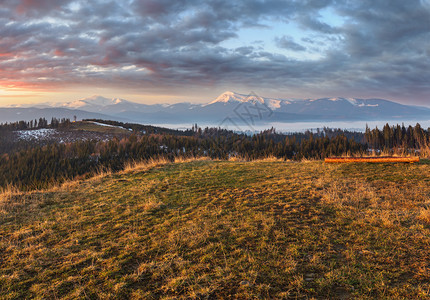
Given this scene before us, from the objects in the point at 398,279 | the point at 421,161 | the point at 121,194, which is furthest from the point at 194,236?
the point at 421,161

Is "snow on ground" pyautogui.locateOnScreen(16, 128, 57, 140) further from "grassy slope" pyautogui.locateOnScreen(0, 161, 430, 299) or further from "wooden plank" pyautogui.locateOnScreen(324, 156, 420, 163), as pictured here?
"wooden plank" pyautogui.locateOnScreen(324, 156, 420, 163)

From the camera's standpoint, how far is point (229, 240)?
5992 millimetres

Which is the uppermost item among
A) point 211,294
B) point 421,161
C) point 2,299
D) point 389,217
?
point 421,161

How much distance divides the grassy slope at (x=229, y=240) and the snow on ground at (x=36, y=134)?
301ft

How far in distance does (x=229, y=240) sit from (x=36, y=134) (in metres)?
106

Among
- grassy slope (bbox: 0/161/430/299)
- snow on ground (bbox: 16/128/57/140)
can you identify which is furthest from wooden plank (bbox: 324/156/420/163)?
snow on ground (bbox: 16/128/57/140)

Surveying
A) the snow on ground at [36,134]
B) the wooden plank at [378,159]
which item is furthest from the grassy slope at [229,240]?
the snow on ground at [36,134]

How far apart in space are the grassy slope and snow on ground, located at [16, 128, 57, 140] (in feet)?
301

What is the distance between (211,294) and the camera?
402 centimetres

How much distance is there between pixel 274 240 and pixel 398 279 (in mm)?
2424

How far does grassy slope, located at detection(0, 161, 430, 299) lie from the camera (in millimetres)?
4273

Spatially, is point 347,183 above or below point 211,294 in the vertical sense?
above

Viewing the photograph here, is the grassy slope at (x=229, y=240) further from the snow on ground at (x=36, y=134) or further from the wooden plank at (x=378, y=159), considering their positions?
the snow on ground at (x=36, y=134)

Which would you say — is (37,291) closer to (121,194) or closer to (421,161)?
(121,194)
